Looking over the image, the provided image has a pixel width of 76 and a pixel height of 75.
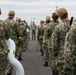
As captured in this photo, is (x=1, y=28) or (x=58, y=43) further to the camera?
(x=58, y=43)

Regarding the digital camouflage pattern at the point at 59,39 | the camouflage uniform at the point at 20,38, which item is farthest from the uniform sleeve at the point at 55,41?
the camouflage uniform at the point at 20,38

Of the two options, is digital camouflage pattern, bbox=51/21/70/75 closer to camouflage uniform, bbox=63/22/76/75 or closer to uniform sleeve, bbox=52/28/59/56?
uniform sleeve, bbox=52/28/59/56

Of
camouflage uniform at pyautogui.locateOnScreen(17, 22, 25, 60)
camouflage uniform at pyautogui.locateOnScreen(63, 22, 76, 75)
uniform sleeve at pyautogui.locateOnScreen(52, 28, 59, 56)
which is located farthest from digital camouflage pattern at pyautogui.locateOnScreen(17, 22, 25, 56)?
camouflage uniform at pyautogui.locateOnScreen(63, 22, 76, 75)

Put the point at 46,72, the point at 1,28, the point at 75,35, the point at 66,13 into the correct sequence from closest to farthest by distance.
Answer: the point at 75,35, the point at 1,28, the point at 66,13, the point at 46,72

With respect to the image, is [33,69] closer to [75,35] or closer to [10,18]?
[10,18]

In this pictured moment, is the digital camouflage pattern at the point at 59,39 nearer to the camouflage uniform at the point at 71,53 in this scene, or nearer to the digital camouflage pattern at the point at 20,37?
the camouflage uniform at the point at 71,53

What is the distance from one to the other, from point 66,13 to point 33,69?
648 centimetres

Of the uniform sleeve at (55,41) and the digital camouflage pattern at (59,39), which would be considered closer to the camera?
the digital camouflage pattern at (59,39)

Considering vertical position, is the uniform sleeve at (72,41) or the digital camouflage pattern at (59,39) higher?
the uniform sleeve at (72,41)

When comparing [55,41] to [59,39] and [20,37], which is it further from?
[20,37]

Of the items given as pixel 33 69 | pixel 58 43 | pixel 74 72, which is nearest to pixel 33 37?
pixel 33 69

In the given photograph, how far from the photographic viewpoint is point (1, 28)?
690cm

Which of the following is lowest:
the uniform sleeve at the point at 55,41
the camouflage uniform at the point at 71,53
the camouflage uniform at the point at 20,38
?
the camouflage uniform at the point at 20,38

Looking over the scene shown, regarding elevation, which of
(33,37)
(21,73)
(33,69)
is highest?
(21,73)
